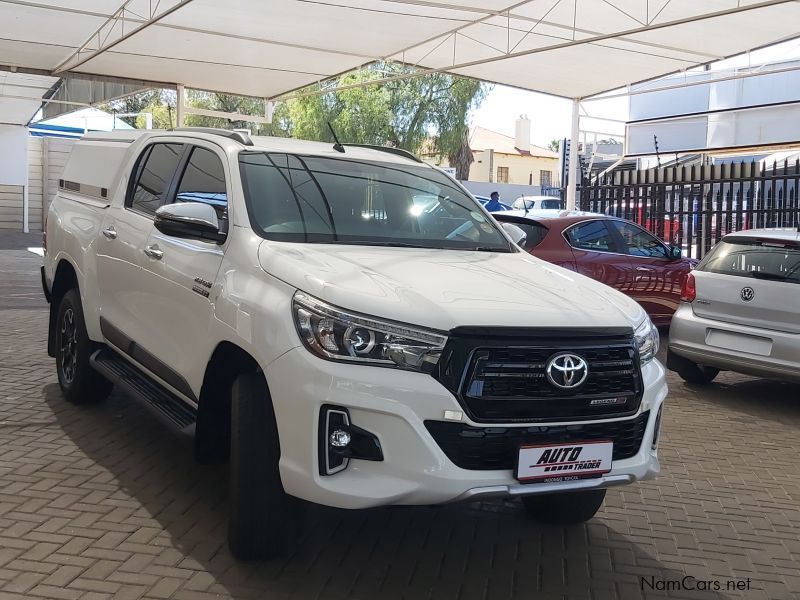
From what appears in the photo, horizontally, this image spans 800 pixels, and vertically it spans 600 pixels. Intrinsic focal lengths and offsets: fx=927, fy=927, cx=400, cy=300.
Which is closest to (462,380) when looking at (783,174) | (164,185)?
(164,185)

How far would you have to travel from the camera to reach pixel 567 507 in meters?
4.61

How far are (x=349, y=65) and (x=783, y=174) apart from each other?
8.36 m

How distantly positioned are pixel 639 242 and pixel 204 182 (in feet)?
23.1

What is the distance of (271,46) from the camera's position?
16.7m

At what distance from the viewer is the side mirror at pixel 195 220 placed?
14.4ft

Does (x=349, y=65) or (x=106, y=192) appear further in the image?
(x=349, y=65)

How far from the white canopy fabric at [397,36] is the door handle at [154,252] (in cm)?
904

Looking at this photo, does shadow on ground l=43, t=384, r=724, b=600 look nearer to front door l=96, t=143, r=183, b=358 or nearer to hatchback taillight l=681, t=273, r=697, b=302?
front door l=96, t=143, r=183, b=358

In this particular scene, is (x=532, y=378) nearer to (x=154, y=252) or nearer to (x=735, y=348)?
(x=154, y=252)

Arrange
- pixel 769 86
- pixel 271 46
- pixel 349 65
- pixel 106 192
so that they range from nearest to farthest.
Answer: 1. pixel 106 192
2. pixel 271 46
3. pixel 349 65
4. pixel 769 86

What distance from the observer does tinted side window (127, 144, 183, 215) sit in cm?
548

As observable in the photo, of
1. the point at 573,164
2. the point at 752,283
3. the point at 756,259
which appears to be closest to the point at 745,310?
the point at 752,283

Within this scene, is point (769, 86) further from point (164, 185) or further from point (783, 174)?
point (164, 185)

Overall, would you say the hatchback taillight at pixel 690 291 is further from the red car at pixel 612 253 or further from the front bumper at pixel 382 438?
the front bumper at pixel 382 438
